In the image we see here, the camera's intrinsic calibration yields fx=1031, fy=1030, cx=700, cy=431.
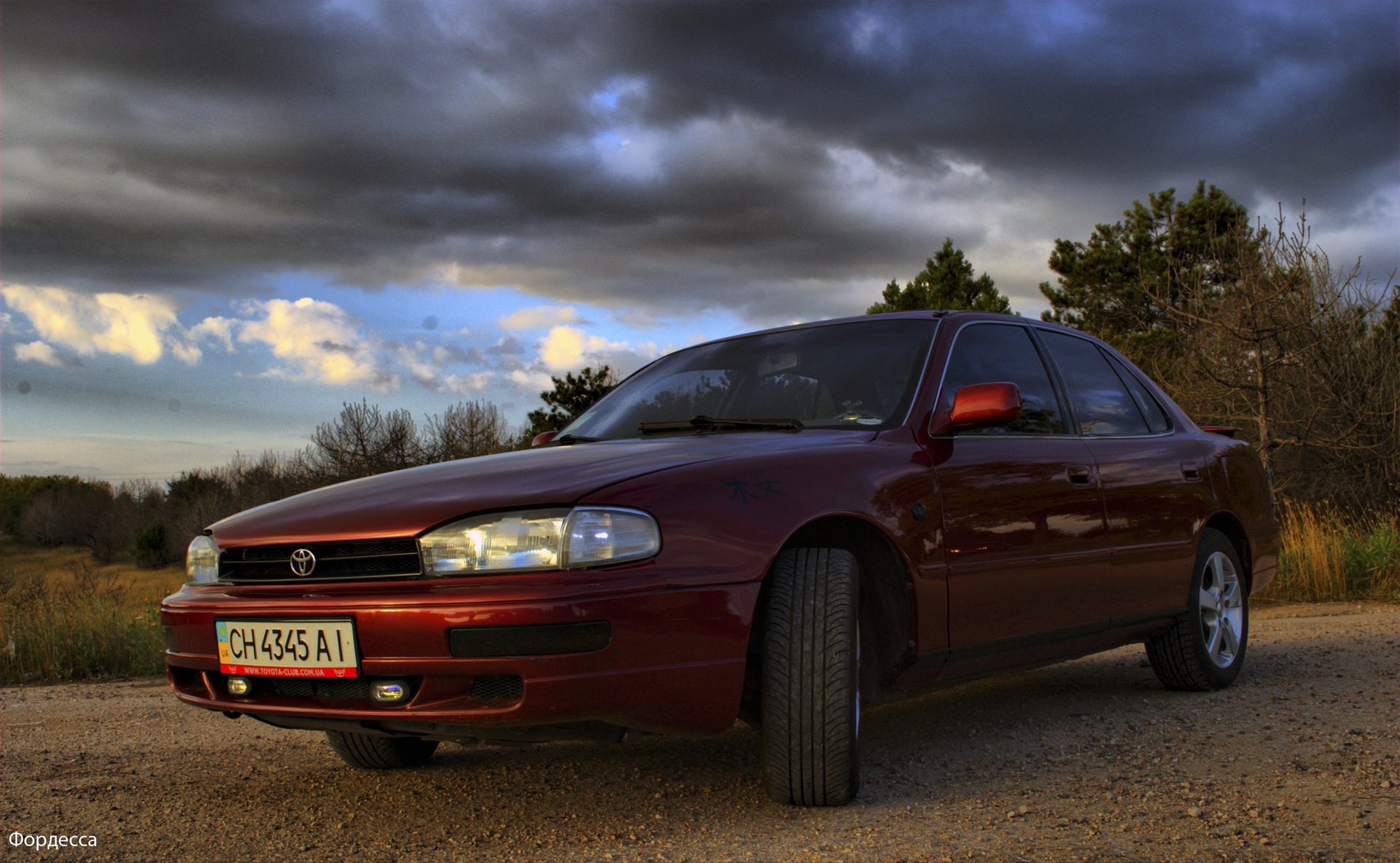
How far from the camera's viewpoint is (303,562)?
2730mm

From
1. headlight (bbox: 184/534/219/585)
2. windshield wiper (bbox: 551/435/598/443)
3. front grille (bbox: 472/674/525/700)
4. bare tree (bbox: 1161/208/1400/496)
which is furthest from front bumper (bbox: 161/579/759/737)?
bare tree (bbox: 1161/208/1400/496)

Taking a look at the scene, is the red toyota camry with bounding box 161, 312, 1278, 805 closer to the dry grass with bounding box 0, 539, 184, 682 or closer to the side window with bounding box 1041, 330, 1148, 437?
the side window with bounding box 1041, 330, 1148, 437

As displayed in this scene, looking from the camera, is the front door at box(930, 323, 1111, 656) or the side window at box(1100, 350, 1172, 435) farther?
the side window at box(1100, 350, 1172, 435)

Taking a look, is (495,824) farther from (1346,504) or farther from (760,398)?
(1346,504)

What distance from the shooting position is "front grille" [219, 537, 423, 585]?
2.60 m

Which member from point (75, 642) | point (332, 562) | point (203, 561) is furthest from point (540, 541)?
point (75, 642)

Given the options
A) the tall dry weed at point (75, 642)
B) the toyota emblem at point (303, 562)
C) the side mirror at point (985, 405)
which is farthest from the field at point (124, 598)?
the side mirror at point (985, 405)

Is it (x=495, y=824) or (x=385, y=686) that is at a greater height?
(x=385, y=686)

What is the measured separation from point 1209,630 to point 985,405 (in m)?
2.25

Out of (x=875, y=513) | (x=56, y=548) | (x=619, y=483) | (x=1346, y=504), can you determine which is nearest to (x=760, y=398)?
(x=875, y=513)

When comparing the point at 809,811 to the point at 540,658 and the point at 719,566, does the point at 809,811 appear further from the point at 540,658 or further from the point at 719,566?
the point at 540,658

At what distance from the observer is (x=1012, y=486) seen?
360cm

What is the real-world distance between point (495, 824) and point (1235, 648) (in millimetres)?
3679

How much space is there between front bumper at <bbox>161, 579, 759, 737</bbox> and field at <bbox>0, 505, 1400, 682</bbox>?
15.8 ft
